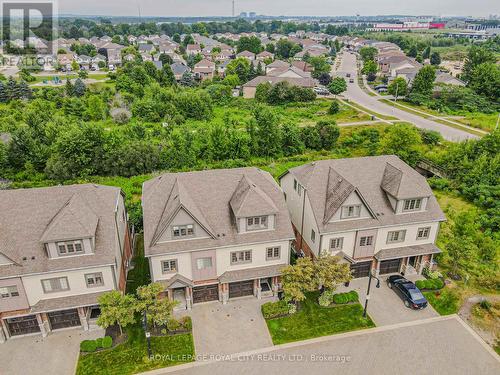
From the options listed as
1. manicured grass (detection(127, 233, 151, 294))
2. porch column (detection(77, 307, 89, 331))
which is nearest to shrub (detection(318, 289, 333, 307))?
manicured grass (detection(127, 233, 151, 294))

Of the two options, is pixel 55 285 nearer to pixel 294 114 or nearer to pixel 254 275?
pixel 254 275

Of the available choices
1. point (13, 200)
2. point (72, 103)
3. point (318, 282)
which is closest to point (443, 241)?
point (318, 282)

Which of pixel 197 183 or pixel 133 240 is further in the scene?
pixel 133 240

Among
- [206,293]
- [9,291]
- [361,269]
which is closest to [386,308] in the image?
[361,269]

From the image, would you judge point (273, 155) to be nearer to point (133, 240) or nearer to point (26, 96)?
point (133, 240)

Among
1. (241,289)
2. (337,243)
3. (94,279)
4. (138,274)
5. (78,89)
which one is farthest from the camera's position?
(78,89)

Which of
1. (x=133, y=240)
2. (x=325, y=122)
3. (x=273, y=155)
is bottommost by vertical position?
(x=133, y=240)
